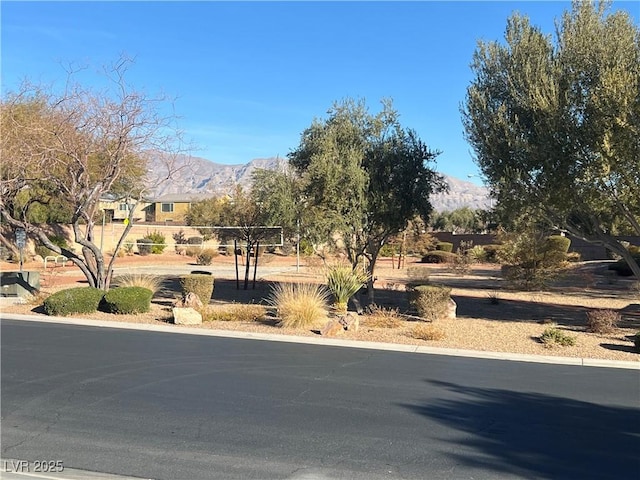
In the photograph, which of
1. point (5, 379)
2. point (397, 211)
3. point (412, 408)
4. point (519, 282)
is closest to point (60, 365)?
point (5, 379)

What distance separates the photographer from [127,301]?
1542cm

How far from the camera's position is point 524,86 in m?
14.2

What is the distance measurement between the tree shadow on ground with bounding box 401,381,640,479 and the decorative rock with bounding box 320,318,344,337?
5.05 metres

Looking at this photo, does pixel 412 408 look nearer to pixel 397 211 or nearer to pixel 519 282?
pixel 397 211

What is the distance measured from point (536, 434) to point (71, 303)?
487 inches

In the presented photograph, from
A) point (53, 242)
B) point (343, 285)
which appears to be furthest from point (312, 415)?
point (53, 242)

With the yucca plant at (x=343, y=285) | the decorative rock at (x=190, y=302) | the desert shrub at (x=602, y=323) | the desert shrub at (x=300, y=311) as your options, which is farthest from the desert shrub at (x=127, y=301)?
the desert shrub at (x=602, y=323)

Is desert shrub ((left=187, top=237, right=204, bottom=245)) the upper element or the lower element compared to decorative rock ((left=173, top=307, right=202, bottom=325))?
upper

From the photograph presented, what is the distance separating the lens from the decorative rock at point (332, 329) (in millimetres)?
13094

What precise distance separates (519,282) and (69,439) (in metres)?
21.2

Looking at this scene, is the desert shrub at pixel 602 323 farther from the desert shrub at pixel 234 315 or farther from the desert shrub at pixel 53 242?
the desert shrub at pixel 53 242

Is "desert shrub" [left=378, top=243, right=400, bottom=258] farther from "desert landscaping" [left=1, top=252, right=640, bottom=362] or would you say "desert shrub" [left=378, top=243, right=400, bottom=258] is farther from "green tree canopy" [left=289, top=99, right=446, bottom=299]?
"green tree canopy" [left=289, top=99, right=446, bottom=299]

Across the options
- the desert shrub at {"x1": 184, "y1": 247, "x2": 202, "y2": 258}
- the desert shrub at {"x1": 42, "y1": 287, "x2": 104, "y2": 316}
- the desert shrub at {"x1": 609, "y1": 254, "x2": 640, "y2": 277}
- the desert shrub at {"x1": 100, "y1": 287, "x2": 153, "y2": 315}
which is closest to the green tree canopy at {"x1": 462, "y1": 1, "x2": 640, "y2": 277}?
the desert shrub at {"x1": 100, "y1": 287, "x2": 153, "y2": 315}

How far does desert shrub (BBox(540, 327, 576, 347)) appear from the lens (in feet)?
39.8
